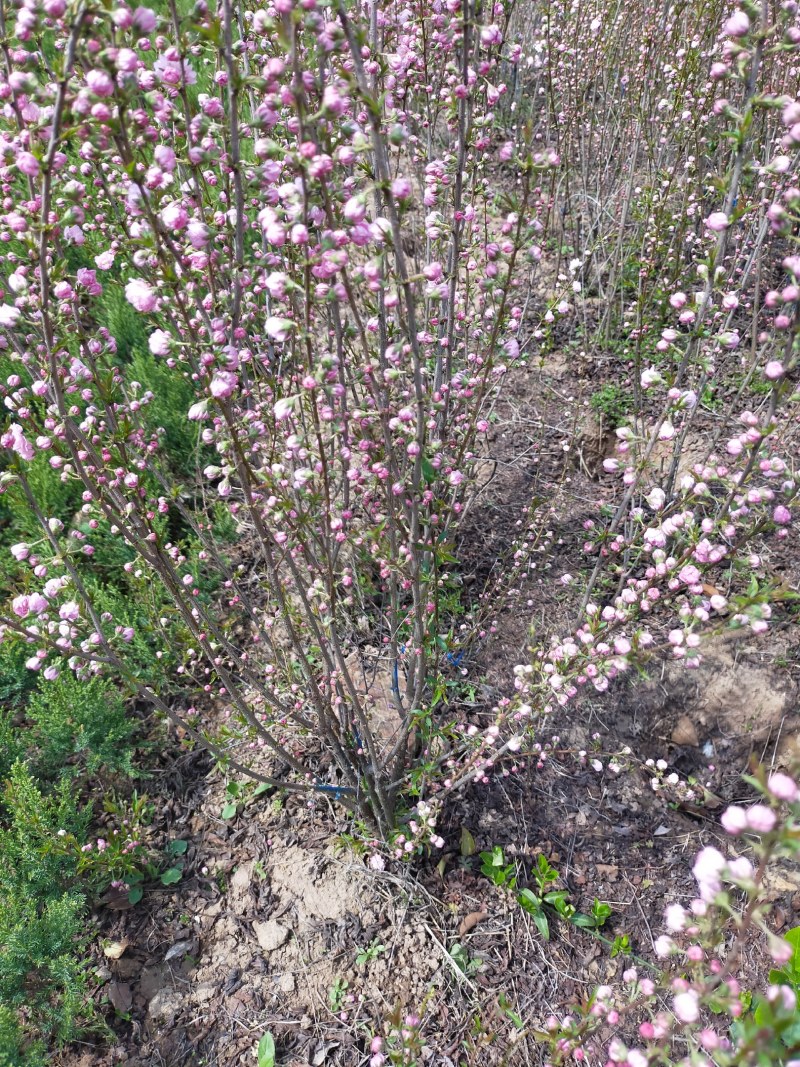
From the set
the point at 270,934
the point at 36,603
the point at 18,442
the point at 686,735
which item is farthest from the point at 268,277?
the point at 686,735

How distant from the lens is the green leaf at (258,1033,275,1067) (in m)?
2.14

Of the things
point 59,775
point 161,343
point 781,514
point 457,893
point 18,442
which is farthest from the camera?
point 59,775

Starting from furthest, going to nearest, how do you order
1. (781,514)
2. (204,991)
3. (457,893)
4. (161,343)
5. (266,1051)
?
1. (457,893)
2. (204,991)
3. (266,1051)
4. (781,514)
5. (161,343)

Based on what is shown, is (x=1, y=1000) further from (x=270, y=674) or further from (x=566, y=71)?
(x=566, y=71)

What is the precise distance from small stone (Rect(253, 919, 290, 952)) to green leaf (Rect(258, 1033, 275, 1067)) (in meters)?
0.27

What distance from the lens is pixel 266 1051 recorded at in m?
2.16

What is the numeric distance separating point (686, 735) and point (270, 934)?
196cm

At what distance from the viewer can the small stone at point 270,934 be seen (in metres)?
2.43

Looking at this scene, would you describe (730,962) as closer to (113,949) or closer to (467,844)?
(467,844)

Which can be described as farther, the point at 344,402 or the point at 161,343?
the point at 344,402

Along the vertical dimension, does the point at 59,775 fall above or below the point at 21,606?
below

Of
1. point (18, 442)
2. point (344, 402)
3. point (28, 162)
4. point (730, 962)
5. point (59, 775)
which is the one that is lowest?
point (59, 775)

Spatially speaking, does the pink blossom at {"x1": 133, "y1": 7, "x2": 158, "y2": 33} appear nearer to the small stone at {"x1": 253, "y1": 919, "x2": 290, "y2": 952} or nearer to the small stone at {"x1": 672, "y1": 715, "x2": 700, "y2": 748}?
the small stone at {"x1": 253, "y1": 919, "x2": 290, "y2": 952}

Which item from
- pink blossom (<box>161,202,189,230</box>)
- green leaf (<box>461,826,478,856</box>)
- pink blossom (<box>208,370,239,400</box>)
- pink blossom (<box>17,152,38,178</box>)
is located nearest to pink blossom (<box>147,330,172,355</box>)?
pink blossom (<box>208,370,239,400</box>)
